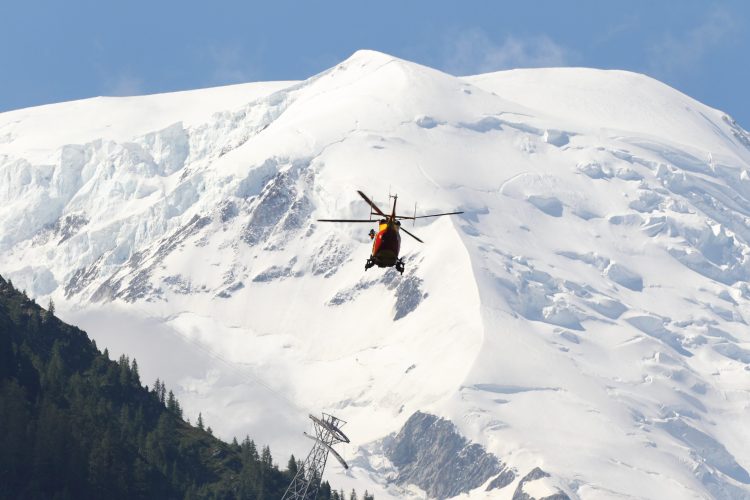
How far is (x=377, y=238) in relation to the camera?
171625mm
